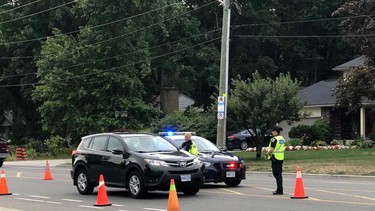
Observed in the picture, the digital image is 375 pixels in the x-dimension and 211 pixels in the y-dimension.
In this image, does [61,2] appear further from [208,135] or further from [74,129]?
[208,135]

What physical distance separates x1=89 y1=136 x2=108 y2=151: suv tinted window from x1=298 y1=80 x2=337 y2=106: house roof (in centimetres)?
3090

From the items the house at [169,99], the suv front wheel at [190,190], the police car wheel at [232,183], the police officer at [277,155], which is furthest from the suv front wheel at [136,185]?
the house at [169,99]

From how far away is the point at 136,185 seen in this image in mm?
16078

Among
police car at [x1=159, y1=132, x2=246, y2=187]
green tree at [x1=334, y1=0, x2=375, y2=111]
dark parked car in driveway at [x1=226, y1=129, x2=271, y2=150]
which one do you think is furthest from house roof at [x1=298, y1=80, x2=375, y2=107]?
police car at [x1=159, y1=132, x2=246, y2=187]

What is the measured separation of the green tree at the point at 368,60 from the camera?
3769cm

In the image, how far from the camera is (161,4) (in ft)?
163

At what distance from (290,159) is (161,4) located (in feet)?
74.8

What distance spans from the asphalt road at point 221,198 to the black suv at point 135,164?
38cm

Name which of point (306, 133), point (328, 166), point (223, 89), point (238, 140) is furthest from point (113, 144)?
point (238, 140)

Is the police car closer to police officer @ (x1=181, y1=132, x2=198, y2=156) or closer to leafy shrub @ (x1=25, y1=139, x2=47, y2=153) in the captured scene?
police officer @ (x1=181, y1=132, x2=198, y2=156)

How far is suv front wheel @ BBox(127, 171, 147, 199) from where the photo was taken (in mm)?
15791

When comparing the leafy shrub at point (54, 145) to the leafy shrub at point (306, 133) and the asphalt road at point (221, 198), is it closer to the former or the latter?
the leafy shrub at point (306, 133)

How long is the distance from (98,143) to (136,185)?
2246mm

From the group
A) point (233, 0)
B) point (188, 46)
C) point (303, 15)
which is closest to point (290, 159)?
point (233, 0)
